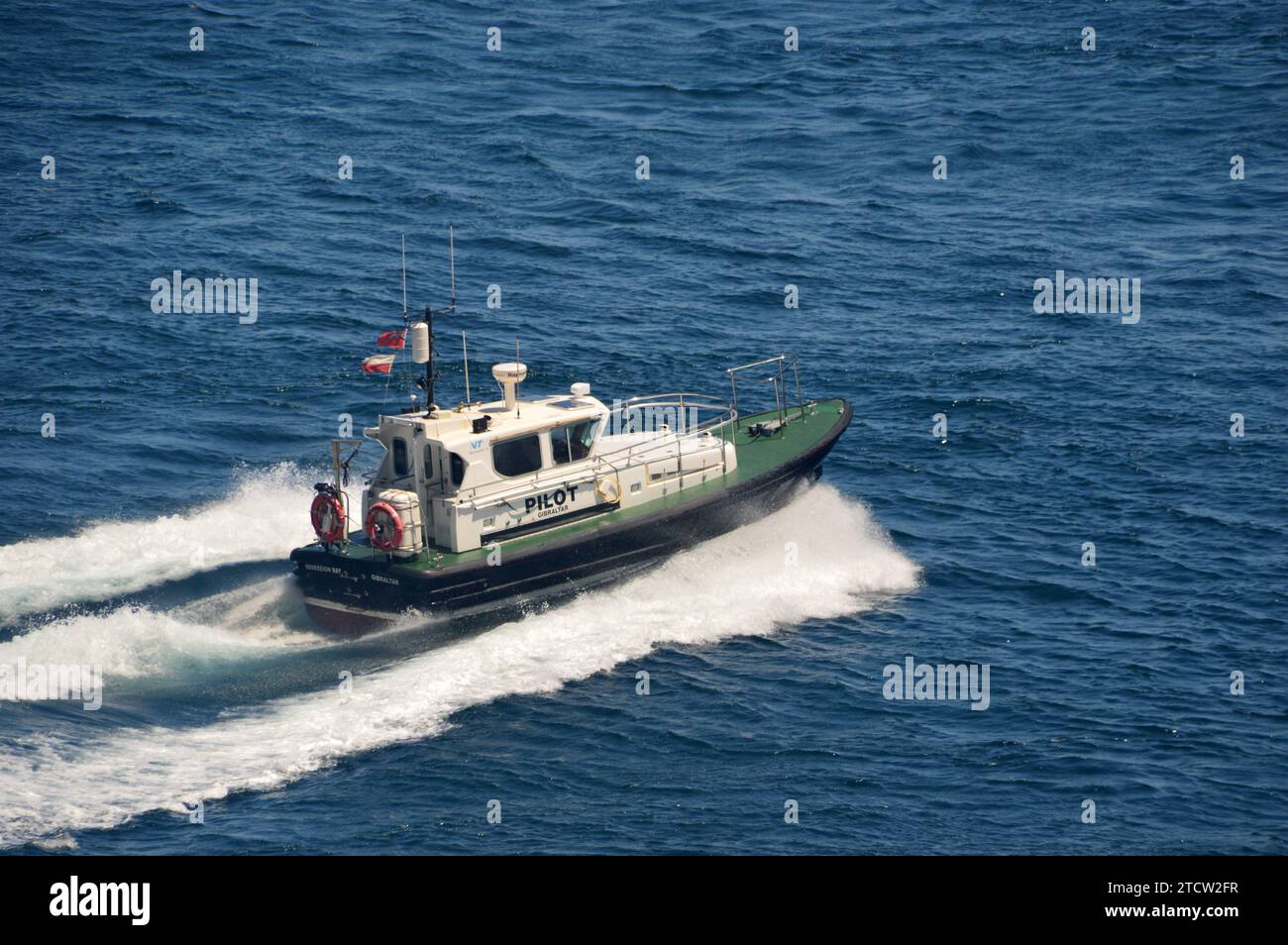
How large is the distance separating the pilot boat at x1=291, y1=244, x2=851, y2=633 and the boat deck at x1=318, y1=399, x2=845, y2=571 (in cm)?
4

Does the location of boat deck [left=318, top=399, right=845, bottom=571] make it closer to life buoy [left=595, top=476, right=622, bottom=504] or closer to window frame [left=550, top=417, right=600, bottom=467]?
life buoy [left=595, top=476, right=622, bottom=504]

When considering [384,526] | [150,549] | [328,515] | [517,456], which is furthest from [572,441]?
[150,549]

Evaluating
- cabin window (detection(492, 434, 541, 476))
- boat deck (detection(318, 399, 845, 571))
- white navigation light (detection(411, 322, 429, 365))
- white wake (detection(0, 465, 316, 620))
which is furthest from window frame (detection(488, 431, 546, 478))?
white wake (detection(0, 465, 316, 620))

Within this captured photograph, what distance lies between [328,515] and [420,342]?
3062 mm

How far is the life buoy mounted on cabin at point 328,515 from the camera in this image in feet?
83.9

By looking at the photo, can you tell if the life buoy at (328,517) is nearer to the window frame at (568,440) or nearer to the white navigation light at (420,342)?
the white navigation light at (420,342)

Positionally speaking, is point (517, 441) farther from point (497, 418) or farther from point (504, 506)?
point (504, 506)

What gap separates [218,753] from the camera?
21109 mm

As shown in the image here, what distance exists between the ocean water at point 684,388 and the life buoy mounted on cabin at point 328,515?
4.27 ft

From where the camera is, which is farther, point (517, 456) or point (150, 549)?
point (150, 549)

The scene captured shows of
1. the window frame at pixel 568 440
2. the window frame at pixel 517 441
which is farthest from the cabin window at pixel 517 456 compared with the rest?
the window frame at pixel 568 440

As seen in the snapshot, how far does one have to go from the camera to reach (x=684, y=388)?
3469 centimetres
